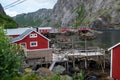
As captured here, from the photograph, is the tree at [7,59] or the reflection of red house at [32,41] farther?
the reflection of red house at [32,41]

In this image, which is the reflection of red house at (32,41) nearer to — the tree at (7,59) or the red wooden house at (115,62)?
the red wooden house at (115,62)

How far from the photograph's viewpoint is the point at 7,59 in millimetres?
11539

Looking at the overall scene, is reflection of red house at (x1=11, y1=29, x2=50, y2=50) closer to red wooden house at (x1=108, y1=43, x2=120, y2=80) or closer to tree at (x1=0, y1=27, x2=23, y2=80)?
red wooden house at (x1=108, y1=43, x2=120, y2=80)

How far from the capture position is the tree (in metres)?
11.5

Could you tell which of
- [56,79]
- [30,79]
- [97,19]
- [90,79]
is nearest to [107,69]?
[90,79]

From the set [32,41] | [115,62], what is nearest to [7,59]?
[115,62]

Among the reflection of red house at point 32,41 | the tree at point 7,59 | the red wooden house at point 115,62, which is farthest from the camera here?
the reflection of red house at point 32,41

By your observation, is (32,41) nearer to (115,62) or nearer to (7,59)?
(115,62)

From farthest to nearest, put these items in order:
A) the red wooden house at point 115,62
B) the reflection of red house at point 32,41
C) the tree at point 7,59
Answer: the reflection of red house at point 32,41, the red wooden house at point 115,62, the tree at point 7,59

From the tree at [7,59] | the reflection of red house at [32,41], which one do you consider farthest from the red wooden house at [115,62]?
the tree at [7,59]

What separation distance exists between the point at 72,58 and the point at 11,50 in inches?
1295

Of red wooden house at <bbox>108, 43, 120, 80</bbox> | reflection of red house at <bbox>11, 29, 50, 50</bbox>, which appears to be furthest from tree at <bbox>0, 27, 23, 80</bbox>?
reflection of red house at <bbox>11, 29, 50, 50</bbox>

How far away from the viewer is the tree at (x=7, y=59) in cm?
1151

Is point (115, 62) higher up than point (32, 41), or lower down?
lower down
